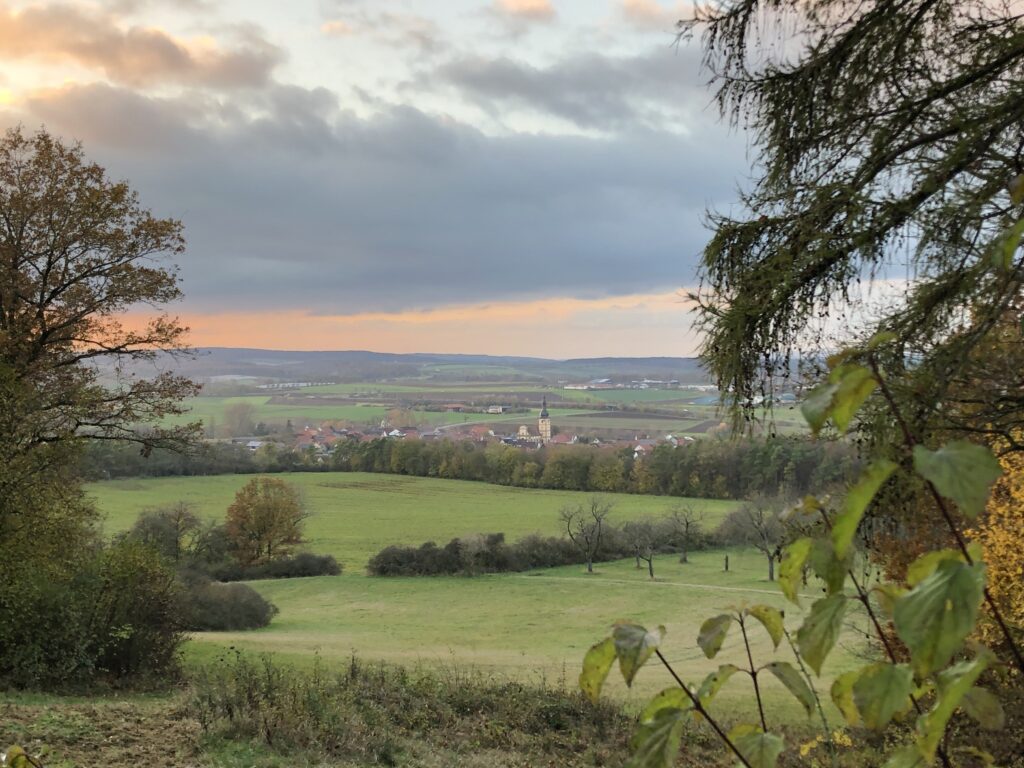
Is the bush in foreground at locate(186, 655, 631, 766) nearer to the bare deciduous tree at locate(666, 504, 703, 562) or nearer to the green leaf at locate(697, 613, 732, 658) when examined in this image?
the green leaf at locate(697, 613, 732, 658)

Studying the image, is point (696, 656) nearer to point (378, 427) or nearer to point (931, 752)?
point (931, 752)

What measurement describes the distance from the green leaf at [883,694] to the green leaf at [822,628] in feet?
0.17

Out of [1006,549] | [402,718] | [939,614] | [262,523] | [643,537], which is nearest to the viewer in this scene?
[939,614]

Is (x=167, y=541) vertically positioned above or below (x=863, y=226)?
below

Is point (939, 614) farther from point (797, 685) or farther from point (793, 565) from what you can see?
point (797, 685)

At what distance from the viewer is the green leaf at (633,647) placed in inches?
30.3

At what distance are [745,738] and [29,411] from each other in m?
12.3

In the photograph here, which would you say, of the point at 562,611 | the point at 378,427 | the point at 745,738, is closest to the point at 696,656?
the point at 562,611

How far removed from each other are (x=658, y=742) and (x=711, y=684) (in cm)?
12

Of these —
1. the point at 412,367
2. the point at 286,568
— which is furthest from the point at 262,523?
the point at 412,367

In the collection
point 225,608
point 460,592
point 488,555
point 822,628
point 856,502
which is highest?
point 856,502

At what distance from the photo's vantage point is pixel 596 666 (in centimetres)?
87

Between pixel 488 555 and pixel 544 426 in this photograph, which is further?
pixel 544 426

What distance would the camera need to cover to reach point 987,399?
461 centimetres
